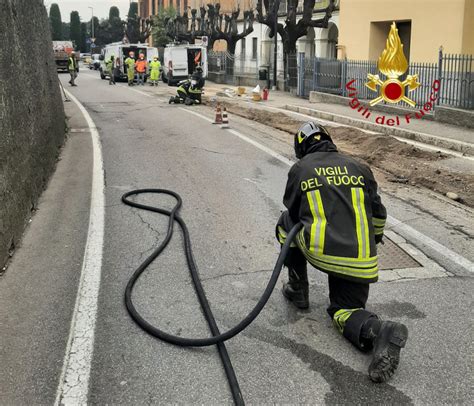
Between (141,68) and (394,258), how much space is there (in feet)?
99.4

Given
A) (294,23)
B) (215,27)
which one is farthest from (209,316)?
(215,27)

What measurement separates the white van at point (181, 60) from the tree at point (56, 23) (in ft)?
237

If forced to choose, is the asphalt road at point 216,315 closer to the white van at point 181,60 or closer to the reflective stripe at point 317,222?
the reflective stripe at point 317,222

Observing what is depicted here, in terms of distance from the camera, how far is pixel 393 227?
22.5ft

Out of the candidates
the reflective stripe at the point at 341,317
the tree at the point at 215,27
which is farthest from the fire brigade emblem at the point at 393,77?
the tree at the point at 215,27

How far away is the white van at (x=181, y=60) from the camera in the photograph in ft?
112

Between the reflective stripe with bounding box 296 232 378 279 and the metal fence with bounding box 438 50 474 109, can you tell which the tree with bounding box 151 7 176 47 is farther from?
the reflective stripe with bounding box 296 232 378 279

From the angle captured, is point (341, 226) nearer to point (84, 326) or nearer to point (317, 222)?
point (317, 222)

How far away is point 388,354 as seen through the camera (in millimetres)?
3455

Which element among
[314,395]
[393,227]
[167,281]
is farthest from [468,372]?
[393,227]

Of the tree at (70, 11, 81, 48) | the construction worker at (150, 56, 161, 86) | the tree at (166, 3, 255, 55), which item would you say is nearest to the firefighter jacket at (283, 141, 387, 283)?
the construction worker at (150, 56, 161, 86)

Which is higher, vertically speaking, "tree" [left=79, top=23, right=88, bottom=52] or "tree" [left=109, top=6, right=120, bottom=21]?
"tree" [left=109, top=6, right=120, bottom=21]

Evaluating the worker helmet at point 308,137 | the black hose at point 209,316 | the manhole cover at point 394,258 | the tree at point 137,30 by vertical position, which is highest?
the tree at point 137,30

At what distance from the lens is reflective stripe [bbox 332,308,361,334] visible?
3.96 meters
